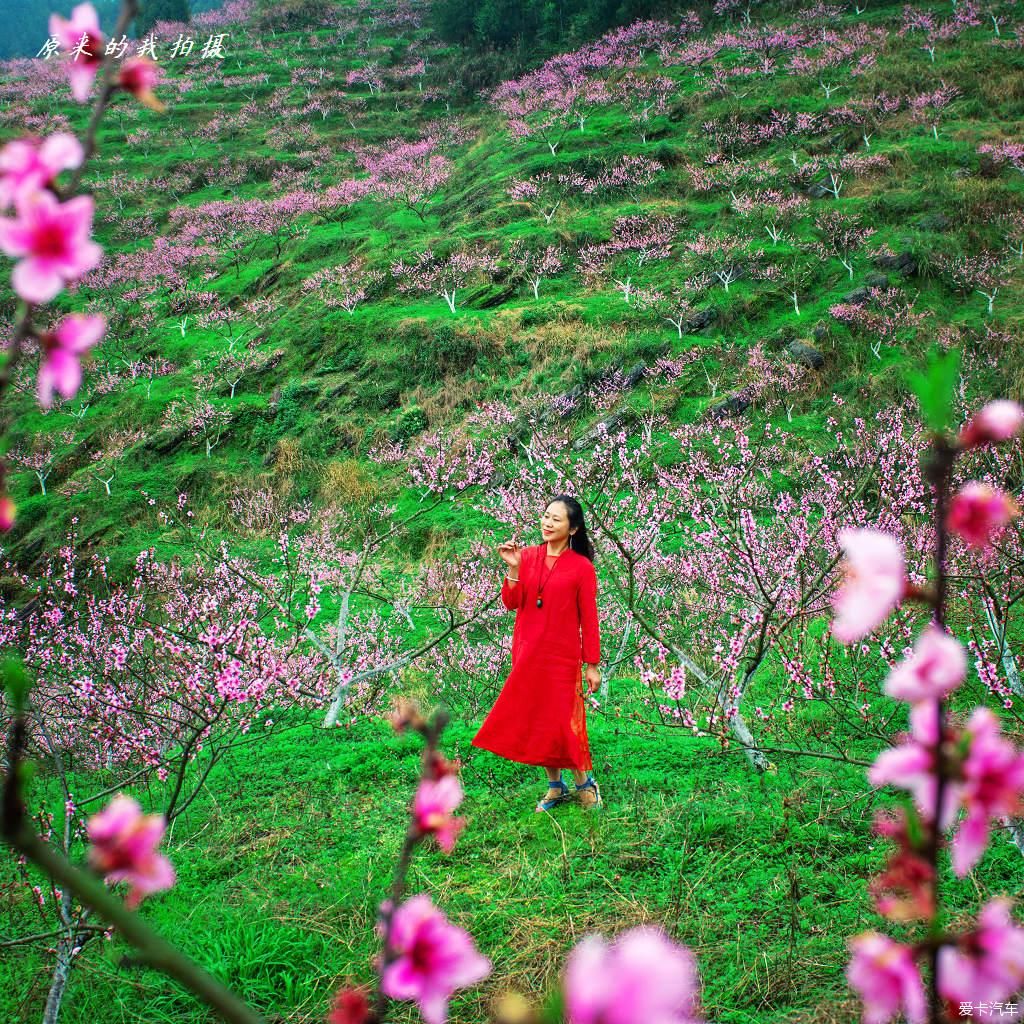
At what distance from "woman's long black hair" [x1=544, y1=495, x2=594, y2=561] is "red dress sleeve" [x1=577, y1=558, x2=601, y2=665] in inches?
7.6

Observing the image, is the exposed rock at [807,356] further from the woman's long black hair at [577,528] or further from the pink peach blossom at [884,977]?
the pink peach blossom at [884,977]

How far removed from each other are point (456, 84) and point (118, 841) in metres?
41.5

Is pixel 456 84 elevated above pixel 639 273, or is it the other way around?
pixel 456 84

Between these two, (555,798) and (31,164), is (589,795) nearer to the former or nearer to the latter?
(555,798)

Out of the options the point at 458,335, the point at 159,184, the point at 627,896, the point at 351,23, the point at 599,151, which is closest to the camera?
the point at 627,896

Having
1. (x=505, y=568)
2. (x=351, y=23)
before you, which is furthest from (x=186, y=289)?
(x=351, y=23)

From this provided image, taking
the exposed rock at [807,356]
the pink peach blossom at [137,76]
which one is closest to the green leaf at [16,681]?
the pink peach blossom at [137,76]

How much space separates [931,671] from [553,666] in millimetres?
3419

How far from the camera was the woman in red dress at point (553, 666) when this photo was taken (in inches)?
149

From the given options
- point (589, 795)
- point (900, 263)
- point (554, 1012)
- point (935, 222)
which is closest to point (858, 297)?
point (900, 263)

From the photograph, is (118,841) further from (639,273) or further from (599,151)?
(599,151)

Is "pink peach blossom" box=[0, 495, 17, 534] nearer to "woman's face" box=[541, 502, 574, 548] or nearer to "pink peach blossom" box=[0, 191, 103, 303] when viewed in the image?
"pink peach blossom" box=[0, 191, 103, 303]

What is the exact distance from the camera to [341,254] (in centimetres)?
2341

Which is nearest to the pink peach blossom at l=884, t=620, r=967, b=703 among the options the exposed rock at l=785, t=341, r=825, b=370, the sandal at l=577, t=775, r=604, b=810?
the sandal at l=577, t=775, r=604, b=810
